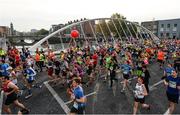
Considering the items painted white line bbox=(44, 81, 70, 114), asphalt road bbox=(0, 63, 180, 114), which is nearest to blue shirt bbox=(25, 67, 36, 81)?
asphalt road bbox=(0, 63, 180, 114)

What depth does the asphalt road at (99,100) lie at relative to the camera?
7762mm

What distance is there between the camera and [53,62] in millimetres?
11719

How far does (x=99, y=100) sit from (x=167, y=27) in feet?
232

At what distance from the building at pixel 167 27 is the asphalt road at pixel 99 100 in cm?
6402

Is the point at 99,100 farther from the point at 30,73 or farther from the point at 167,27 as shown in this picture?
the point at 167,27

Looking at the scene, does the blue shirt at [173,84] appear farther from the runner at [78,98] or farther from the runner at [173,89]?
the runner at [78,98]

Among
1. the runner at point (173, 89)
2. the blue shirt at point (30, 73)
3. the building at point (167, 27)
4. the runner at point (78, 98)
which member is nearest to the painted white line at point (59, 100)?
the blue shirt at point (30, 73)

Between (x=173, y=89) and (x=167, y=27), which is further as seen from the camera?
(x=167, y=27)

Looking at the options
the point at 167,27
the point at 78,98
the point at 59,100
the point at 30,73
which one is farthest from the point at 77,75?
the point at 167,27

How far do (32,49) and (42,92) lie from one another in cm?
1060

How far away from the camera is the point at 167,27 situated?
7256 cm

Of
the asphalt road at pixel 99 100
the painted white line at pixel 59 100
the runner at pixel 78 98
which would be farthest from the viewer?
the painted white line at pixel 59 100

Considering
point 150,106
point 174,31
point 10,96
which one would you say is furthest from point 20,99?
point 174,31

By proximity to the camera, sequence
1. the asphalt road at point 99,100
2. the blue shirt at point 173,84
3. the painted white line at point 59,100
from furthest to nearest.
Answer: the painted white line at point 59,100
the asphalt road at point 99,100
the blue shirt at point 173,84
